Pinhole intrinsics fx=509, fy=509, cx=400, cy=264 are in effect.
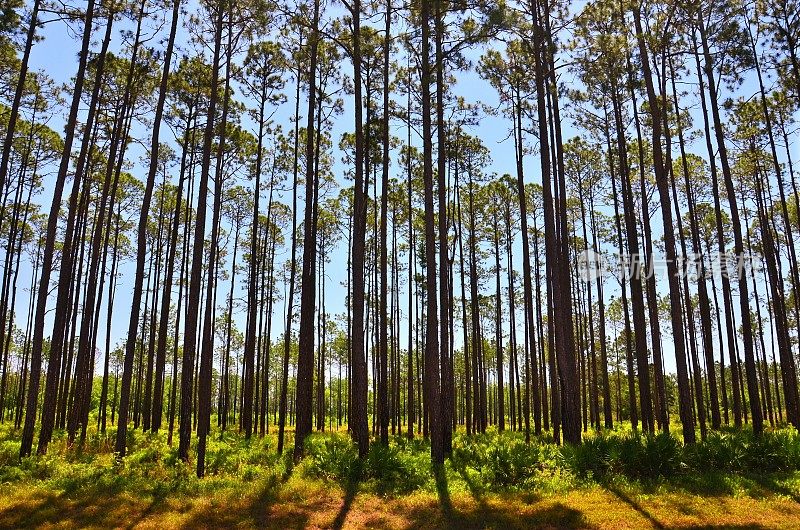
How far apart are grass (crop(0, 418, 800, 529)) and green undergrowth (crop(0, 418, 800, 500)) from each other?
28mm

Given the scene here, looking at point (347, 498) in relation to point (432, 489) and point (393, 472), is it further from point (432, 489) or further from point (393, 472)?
point (393, 472)

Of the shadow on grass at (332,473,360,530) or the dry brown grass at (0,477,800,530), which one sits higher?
the dry brown grass at (0,477,800,530)

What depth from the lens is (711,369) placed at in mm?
18375

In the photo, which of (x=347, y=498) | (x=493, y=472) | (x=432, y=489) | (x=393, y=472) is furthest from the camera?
(x=393, y=472)

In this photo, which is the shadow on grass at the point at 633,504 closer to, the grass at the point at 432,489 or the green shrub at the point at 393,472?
the grass at the point at 432,489

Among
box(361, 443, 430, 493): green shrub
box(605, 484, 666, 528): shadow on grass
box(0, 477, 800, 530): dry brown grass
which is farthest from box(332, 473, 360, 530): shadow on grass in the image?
box(605, 484, 666, 528): shadow on grass

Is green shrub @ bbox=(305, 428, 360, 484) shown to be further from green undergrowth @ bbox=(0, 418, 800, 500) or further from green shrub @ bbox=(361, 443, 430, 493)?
green shrub @ bbox=(361, 443, 430, 493)

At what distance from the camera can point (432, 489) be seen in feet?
34.8

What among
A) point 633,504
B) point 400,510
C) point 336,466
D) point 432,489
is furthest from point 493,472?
point 336,466

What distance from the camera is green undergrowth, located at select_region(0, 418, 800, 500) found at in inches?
400

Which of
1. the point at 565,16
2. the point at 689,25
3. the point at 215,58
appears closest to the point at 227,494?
the point at 215,58

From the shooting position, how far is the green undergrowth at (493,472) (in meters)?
10.2

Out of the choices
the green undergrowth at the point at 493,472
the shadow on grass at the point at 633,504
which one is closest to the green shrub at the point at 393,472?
the green undergrowth at the point at 493,472

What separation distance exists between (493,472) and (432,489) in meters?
1.56
